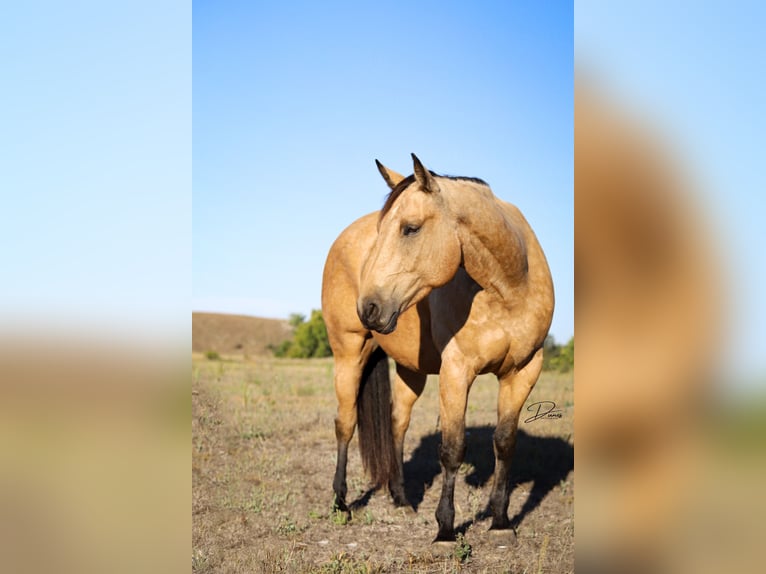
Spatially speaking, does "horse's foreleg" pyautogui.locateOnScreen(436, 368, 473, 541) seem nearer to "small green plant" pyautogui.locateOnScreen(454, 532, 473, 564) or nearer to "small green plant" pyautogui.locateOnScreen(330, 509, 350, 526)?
"small green plant" pyautogui.locateOnScreen(454, 532, 473, 564)

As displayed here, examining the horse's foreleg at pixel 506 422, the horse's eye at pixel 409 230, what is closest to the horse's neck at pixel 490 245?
the horse's eye at pixel 409 230

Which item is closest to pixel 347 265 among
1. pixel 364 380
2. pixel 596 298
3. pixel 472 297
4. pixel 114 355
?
pixel 364 380

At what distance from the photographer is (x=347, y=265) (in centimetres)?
593

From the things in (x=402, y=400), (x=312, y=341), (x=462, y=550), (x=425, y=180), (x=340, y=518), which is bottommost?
(x=312, y=341)

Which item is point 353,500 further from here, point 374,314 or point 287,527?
point 374,314

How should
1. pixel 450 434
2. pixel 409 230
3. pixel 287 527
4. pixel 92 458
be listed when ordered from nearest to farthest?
pixel 92 458 < pixel 409 230 < pixel 450 434 < pixel 287 527

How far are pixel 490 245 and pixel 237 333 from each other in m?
49.8

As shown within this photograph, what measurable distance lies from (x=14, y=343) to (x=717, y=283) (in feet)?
4.94

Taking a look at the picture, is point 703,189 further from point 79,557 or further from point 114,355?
point 79,557

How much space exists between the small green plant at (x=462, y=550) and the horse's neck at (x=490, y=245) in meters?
1.76

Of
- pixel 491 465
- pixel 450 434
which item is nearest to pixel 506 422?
pixel 450 434

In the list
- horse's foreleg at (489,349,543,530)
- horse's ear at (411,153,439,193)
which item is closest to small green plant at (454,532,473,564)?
horse's foreleg at (489,349,543,530)

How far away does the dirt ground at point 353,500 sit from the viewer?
4156mm

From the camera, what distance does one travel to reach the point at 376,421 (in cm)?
606
